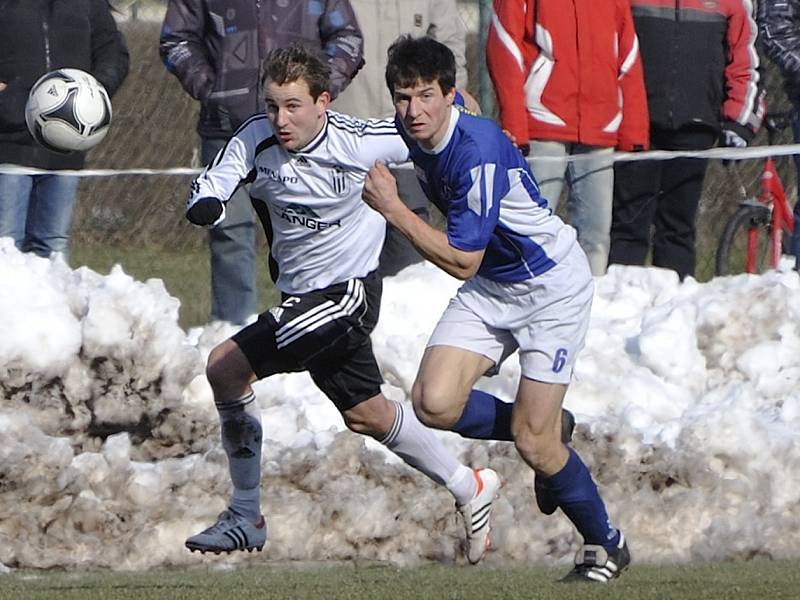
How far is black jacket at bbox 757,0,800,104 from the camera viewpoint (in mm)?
10586

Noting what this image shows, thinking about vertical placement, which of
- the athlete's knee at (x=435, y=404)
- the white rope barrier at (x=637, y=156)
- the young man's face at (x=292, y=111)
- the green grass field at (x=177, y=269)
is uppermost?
the young man's face at (x=292, y=111)

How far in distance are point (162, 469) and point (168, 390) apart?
675 millimetres

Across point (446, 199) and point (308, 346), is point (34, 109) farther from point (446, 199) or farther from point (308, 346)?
point (446, 199)

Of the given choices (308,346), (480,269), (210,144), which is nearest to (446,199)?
(480,269)

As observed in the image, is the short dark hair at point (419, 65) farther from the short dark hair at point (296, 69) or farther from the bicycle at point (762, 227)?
the bicycle at point (762, 227)

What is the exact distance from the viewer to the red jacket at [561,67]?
10.0 meters

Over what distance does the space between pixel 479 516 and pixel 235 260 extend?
2852 mm

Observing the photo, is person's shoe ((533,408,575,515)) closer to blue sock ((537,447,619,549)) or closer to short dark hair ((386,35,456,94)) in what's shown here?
blue sock ((537,447,619,549))

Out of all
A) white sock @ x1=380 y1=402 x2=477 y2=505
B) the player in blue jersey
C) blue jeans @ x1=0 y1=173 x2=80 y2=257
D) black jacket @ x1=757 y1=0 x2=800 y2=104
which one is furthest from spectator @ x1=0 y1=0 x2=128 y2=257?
black jacket @ x1=757 y1=0 x2=800 y2=104

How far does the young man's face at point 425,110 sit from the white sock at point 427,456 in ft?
4.41

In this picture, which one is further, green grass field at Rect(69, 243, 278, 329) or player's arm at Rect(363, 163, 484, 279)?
green grass field at Rect(69, 243, 278, 329)

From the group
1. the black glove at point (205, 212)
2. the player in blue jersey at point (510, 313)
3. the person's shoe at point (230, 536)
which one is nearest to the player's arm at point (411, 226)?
the player in blue jersey at point (510, 313)

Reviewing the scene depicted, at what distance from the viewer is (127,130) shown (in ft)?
48.6

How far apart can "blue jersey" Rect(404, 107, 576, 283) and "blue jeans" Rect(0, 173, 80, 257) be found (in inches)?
122
